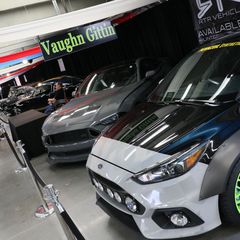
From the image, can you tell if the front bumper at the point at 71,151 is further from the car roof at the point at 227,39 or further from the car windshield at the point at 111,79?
the car roof at the point at 227,39

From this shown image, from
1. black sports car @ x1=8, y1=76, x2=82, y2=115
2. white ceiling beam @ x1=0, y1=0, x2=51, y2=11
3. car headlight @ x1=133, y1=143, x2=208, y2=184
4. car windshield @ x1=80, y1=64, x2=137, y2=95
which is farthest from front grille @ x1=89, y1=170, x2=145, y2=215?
black sports car @ x1=8, y1=76, x2=82, y2=115

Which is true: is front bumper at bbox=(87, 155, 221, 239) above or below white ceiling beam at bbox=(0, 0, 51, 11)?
below

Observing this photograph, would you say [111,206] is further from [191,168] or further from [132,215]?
[191,168]

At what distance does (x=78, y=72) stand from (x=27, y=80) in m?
14.0

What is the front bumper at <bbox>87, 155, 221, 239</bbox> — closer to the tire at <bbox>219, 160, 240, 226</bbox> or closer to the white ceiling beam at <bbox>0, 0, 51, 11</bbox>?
the tire at <bbox>219, 160, 240, 226</bbox>

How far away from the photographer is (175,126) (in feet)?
7.65

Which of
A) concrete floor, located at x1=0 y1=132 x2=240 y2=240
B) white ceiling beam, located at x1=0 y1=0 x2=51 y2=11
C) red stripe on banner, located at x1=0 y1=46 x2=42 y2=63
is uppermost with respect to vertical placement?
white ceiling beam, located at x1=0 y1=0 x2=51 y2=11

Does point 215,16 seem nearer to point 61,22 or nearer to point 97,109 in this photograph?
point 61,22

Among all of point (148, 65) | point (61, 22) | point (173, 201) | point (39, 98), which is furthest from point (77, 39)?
point (173, 201)

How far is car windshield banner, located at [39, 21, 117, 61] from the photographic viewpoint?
7.38 metres

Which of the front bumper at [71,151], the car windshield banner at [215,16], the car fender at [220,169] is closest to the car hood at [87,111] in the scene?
the front bumper at [71,151]

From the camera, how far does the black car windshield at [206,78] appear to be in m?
2.50

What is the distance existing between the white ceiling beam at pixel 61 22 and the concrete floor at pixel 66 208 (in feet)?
7.39

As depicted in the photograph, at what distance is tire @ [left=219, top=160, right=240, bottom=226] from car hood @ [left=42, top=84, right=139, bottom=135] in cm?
225
